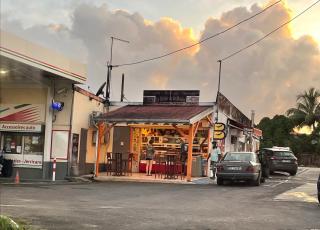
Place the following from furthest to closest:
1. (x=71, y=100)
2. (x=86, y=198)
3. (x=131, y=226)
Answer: (x=71, y=100), (x=86, y=198), (x=131, y=226)

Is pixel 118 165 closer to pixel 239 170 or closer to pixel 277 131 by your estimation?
pixel 239 170

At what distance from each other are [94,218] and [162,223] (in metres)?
1.39

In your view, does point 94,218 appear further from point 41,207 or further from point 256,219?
point 256,219

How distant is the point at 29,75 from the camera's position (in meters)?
3.80

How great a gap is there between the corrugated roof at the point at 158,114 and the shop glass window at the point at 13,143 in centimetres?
385

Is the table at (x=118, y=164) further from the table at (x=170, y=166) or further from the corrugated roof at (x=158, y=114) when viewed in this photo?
the table at (x=170, y=166)

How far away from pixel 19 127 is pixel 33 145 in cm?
106

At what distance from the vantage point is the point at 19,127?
2352 cm

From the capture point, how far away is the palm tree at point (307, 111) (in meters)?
65.0

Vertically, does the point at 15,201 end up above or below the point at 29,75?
below

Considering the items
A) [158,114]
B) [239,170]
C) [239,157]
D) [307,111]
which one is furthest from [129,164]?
[307,111]

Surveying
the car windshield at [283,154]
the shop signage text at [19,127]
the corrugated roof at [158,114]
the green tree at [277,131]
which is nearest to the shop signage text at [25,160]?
the shop signage text at [19,127]

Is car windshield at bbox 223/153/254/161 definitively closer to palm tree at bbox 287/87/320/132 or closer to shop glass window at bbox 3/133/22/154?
shop glass window at bbox 3/133/22/154

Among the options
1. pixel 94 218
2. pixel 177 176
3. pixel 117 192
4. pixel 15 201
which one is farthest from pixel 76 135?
pixel 94 218
